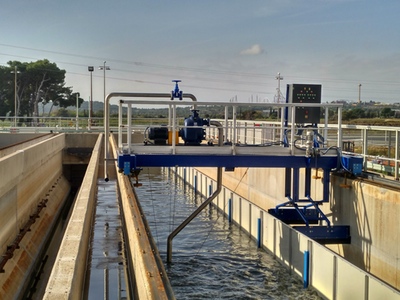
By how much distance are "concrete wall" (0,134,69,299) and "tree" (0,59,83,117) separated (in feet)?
214

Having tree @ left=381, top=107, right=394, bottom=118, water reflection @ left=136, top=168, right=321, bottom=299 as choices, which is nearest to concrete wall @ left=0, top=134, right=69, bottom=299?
water reflection @ left=136, top=168, right=321, bottom=299

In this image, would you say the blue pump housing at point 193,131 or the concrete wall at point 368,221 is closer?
the concrete wall at point 368,221

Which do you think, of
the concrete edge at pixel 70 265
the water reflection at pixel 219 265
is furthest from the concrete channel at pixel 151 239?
the water reflection at pixel 219 265

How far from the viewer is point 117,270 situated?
11.6m

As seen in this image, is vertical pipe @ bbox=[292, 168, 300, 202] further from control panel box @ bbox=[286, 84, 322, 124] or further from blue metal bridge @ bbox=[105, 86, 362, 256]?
control panel box @ bbox=[286, 84, 322, 124]

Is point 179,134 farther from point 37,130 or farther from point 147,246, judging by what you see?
point 37,130

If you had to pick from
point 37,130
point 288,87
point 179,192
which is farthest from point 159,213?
point 37,130

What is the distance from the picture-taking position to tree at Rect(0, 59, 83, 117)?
88.5 m

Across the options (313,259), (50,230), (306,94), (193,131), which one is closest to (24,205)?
(50,230)

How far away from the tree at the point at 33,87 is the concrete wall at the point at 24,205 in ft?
214

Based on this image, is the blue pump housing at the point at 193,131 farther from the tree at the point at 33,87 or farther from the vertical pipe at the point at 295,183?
the tree at the point at 33,87

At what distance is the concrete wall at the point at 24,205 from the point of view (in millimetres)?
13564

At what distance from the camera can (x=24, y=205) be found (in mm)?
18469

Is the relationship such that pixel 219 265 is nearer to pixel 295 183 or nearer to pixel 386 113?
pixel 295 183
